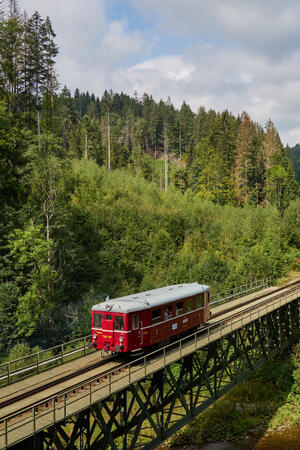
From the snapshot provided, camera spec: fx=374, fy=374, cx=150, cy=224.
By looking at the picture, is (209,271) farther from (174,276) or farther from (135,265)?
(135,265)

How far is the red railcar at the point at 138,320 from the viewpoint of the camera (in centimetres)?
1842

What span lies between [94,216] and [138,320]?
2918 cm

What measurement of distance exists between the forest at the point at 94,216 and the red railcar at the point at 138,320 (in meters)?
11.4

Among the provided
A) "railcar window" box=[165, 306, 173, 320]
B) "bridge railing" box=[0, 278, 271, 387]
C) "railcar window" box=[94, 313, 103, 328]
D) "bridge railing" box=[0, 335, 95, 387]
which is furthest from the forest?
"railcar window" box=[165, 306, 173, 320]

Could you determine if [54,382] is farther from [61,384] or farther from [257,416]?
[257,416]

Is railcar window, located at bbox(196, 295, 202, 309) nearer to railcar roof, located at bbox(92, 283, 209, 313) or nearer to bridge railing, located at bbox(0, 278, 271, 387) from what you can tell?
railcar roof, located at bbox(92, 283, 209, 313)

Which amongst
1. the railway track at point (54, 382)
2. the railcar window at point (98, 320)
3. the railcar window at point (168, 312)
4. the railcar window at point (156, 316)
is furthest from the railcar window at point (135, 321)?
the railcar window at point (168, 312)

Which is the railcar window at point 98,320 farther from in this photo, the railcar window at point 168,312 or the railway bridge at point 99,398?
the railcar window at point 168,312

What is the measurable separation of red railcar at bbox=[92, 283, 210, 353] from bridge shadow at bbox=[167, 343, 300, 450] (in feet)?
36.0

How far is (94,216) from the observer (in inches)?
1838

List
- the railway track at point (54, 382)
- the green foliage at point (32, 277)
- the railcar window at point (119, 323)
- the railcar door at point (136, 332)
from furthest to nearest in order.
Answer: the green foliage at point (32, 277) → the railcar door at point (136, 332) → the railcar window at point (119, 323) → the railway track at point (54, 382)

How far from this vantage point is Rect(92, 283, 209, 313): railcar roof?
61.9ft

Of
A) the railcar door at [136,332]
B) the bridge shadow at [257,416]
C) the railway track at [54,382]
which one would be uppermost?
the railcar door at [136,332]

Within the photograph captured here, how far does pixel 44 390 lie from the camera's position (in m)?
16.4
